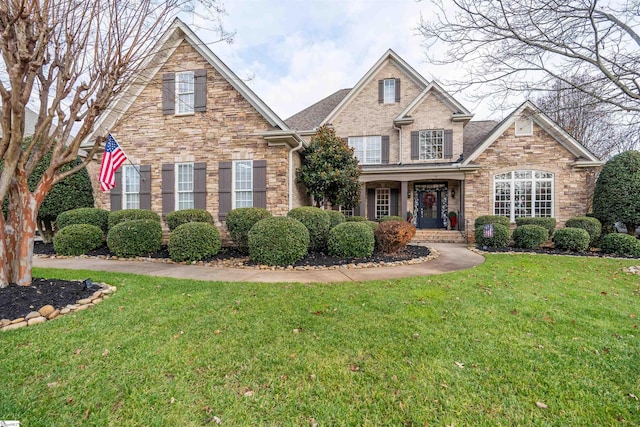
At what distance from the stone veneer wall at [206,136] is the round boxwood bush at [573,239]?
991 centimetres

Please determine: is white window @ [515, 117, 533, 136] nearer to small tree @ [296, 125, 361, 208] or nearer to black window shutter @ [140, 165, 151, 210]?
small tree @ [296, 125, 361, 208]

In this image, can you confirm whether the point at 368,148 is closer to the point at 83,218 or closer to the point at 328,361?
the point at 83,218

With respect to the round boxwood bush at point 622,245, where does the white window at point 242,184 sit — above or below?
above

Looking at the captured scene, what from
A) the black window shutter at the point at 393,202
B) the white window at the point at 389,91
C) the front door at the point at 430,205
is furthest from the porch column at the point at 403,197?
the white window at the point at 389,91

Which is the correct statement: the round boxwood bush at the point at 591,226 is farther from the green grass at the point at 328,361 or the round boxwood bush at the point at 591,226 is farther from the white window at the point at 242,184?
the white window at the point at 242,184

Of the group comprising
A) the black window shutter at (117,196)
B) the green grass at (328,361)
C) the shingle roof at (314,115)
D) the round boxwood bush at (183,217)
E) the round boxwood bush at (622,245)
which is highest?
the shingle roof at (314,115)

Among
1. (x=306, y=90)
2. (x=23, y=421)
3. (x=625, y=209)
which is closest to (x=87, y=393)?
(x=23, y=421)

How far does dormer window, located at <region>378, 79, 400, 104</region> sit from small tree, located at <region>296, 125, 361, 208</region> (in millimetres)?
6311

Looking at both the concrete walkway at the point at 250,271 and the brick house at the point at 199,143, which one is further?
the brick house at the point at 199,143

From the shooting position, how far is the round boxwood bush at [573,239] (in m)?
9.93

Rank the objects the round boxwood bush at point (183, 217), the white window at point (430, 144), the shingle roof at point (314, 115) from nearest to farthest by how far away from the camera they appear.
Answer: the round boxwood bush at point (183, 217) < the white window at point (430, 144) < the shingle roof at point (314, 115)

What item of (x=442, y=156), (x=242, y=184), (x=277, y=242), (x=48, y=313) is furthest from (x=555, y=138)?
(x=48, y=313)

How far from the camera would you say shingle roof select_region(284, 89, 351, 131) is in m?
16.8

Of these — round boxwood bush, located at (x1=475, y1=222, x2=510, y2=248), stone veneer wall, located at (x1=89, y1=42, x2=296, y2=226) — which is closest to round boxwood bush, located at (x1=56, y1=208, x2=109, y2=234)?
stone veneer wall, located at (x1=89, y1=42, x2=296, y2=226)
